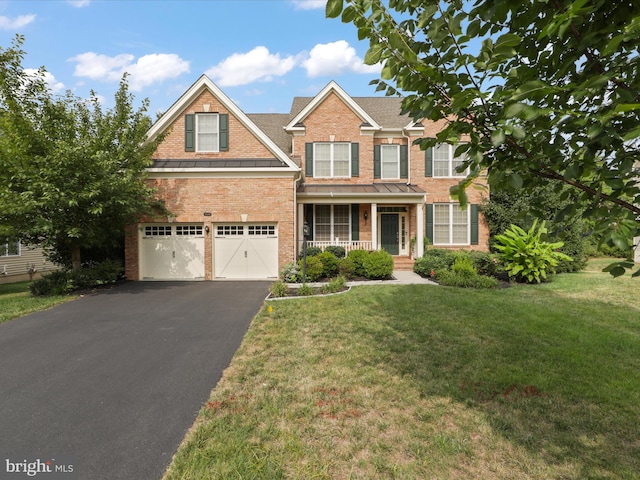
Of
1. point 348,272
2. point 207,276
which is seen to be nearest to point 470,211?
point 348,272

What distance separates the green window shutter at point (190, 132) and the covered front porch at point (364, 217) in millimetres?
4851

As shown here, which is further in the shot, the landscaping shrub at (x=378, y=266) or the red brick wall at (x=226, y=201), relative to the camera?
the red brick wall at (x=226, y=201)

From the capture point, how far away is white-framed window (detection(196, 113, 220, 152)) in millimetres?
13742

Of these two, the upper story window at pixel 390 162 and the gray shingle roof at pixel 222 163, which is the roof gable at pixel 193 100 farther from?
the upper story window at pixel 390 162

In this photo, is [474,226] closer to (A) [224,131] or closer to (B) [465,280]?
(B) [465,280]

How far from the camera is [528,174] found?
6.35 feet

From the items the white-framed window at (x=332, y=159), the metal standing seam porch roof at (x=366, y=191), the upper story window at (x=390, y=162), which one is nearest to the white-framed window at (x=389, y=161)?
the upper story window at (x=390, y=162)

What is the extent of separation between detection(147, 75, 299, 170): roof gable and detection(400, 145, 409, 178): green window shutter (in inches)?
235

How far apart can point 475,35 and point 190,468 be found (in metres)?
3.82

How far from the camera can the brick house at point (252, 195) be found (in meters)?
13.1

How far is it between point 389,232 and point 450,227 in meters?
2.92

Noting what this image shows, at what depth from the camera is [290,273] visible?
39.7 ft

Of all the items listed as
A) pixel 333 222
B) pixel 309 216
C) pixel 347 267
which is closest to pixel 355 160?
pixel 333 222

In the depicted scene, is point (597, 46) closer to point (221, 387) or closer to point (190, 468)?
point (190, 468)
